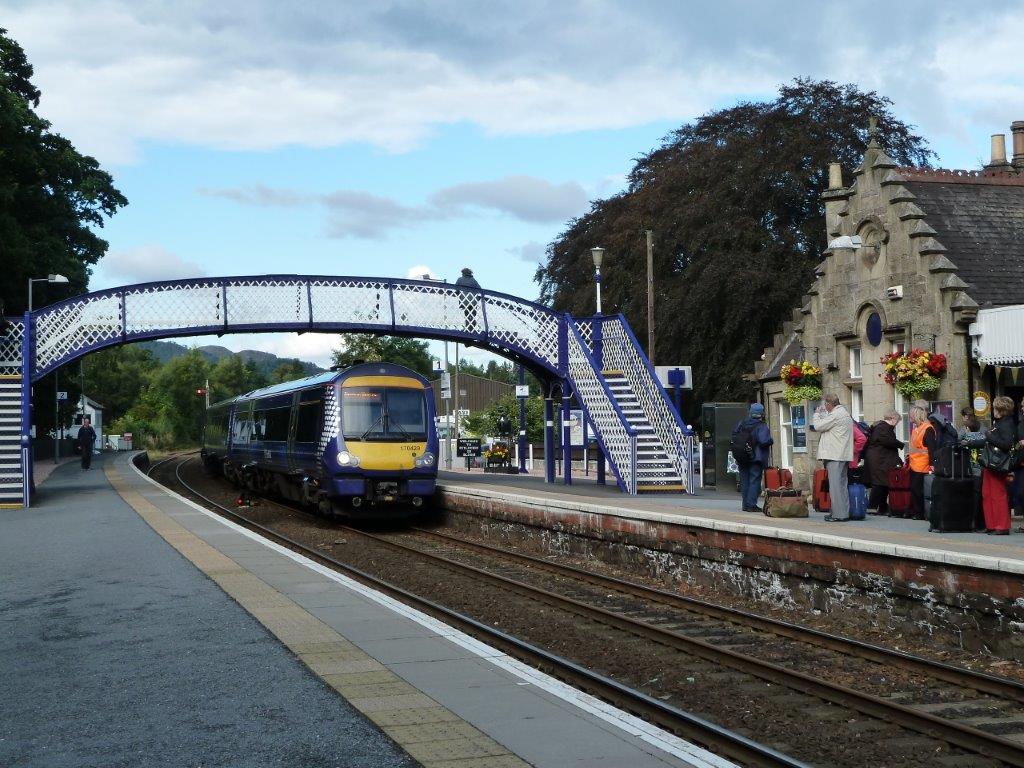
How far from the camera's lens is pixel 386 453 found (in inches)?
893

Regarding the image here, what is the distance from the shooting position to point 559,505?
18719 millimetres

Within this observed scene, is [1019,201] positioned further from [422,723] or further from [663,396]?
[422,723]

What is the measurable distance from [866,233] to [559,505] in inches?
446

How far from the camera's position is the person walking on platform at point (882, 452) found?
1625cm

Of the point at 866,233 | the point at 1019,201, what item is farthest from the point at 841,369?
the point at 1019,201

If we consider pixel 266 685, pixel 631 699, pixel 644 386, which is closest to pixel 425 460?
pixel 644 386

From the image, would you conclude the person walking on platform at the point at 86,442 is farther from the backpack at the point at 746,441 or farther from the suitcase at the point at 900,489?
the suitcase at the point at 900,489

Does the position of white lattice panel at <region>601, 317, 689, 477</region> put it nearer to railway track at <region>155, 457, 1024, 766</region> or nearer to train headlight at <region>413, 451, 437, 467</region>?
train headlight at <region>413, 451, 437, 467</region>

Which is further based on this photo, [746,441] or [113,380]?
[113,380]

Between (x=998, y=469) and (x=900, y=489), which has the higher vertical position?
(x=998, y=469)

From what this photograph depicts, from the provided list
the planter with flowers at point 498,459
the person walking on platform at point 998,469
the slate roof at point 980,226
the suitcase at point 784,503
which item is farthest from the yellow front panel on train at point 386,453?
the planter with flowers at point 498,459

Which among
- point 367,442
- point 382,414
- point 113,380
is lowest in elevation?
point 367,442

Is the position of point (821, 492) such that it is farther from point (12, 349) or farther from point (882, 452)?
point (12, 349)

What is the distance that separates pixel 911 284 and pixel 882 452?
28.8 feet
